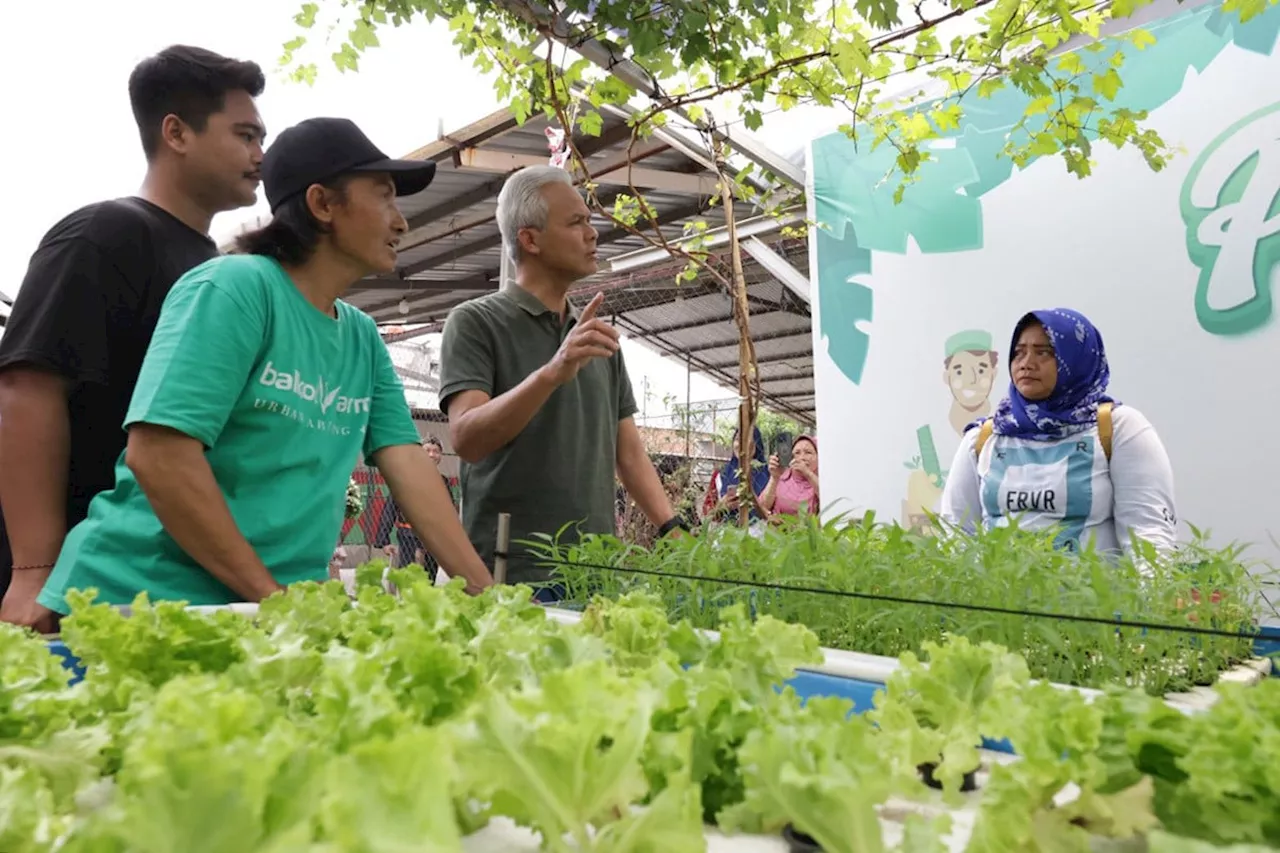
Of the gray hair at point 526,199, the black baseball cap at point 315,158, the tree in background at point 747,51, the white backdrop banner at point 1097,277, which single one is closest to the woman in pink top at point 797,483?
the white backdrop banner at point 1097,277

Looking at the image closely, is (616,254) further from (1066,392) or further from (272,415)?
(272,415)

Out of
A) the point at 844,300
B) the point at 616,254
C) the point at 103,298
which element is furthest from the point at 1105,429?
the point at 616,254

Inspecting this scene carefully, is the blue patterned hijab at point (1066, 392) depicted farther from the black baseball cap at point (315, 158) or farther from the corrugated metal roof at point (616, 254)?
the black baseball cap at point (315, 158)

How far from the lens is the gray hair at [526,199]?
212 centimetres

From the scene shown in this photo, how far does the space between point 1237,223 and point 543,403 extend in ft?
9.50

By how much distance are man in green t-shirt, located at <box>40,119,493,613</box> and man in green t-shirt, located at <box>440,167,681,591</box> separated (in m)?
0.33

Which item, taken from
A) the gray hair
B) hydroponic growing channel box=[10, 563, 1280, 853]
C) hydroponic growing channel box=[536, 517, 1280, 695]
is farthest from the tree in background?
hydroponic growing channel box=[10, 563, 1280, 853]

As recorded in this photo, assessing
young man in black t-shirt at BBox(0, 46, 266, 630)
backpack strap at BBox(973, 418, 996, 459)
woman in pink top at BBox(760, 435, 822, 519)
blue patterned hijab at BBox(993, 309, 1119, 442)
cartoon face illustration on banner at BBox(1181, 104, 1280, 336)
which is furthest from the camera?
woman in pink top at BBox(760, 435, 822, 519)

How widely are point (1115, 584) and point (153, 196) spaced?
187cm

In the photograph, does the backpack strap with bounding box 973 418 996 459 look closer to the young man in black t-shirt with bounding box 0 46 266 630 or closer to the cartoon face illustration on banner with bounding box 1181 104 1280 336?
the cartoon face illustration on banner with bounding box 1181 104 1280 336

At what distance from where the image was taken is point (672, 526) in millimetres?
1972

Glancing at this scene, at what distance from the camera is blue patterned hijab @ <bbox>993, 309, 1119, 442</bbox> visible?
2.23 metres

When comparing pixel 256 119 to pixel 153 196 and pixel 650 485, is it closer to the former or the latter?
pixel 153 196

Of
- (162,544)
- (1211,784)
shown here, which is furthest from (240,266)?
(1211,784)
